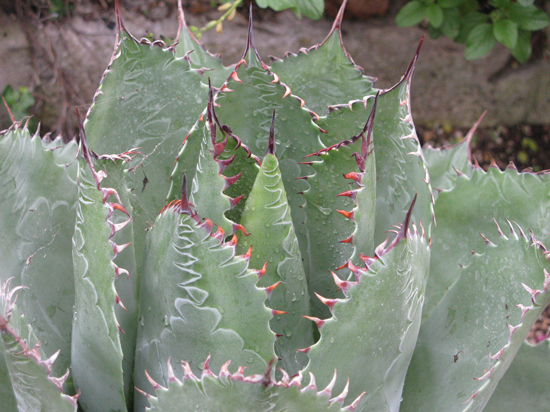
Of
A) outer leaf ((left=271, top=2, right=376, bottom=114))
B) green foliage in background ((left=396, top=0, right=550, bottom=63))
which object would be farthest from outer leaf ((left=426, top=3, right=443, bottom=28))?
outer leaf ((left=271, top=2, right=376, bottom=114))

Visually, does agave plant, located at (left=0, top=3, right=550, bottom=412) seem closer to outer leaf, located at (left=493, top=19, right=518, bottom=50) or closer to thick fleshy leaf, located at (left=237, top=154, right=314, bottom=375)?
thick fleshy leaf, located at (left=237, top=154, right=314, bottom=375)

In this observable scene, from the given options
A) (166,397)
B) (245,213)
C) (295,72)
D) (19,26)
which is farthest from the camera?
(19,26)

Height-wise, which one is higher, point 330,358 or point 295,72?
point 295,72

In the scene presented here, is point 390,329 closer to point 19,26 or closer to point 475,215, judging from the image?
point 475,215

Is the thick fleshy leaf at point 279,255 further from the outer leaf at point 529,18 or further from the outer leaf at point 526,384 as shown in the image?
the outer leaf at point 529,18

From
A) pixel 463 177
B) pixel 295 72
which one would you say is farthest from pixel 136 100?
pixel 463 177

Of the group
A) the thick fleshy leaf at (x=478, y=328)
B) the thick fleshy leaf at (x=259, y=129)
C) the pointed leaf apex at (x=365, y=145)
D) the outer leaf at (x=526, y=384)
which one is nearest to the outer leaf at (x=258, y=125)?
the thick fleshy leaf at (x=259, y=129)
